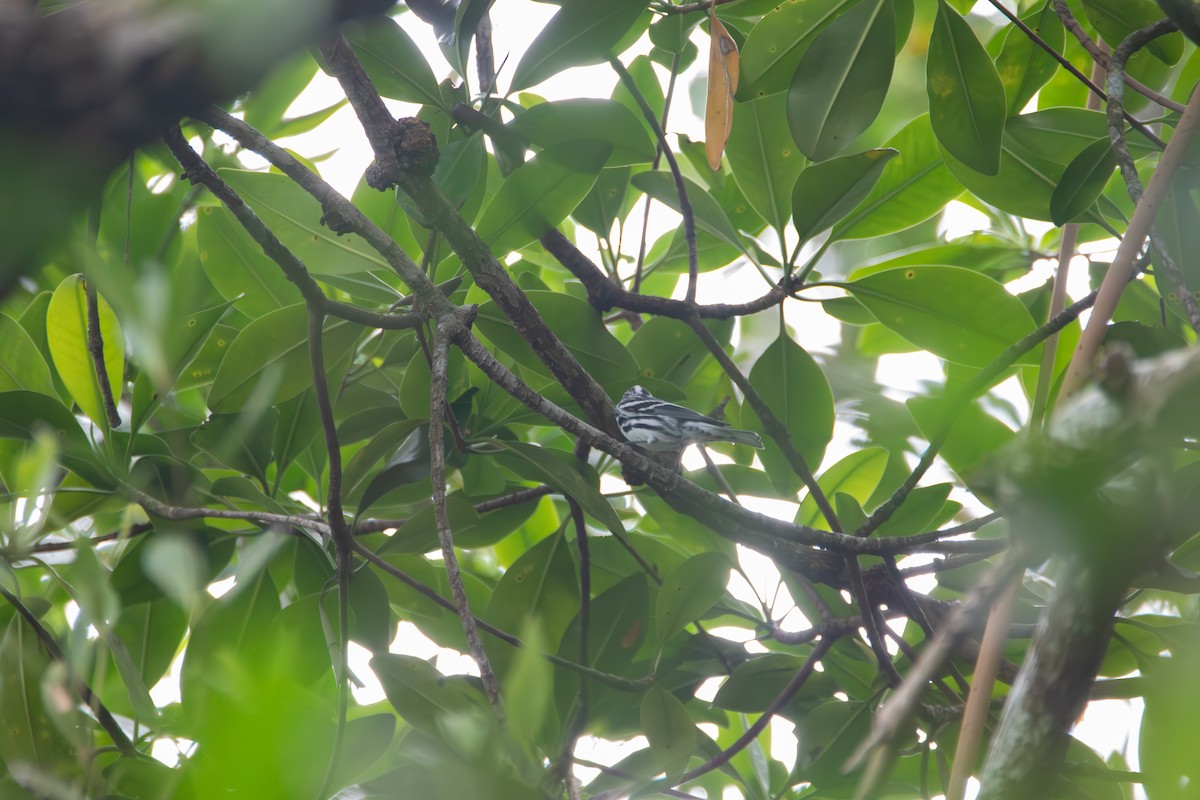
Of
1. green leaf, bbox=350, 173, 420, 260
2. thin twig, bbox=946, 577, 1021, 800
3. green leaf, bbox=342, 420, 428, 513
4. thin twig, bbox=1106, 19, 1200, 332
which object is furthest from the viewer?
green leaf, bbox=350, 173, 420, 260

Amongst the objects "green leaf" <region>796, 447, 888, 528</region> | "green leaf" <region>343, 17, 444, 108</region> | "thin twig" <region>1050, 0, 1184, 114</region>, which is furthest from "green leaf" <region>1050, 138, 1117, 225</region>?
"green leaf" <region>343, 17, 444, 108</region>

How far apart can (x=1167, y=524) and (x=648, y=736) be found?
4.17ft

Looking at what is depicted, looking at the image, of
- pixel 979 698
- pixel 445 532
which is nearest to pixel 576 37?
pixel 445 532

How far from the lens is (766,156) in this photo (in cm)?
207

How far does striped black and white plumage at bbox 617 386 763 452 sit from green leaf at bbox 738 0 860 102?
76 cm

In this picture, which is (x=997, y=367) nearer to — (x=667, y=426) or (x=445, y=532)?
(x=445, y=532)

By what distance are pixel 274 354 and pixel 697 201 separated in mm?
997

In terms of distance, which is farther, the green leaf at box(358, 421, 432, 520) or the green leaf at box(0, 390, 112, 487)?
the green leaf at box(358, 421, 432, 520)

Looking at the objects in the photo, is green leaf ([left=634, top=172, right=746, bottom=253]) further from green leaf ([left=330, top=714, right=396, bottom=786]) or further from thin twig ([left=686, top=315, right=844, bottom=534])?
green leaf ([left=330, top=714, right=396, bottom=786])

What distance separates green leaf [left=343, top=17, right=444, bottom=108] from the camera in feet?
5.98

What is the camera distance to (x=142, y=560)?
185 cm

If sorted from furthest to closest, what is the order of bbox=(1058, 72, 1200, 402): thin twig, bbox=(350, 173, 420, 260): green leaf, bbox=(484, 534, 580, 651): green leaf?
1. bbox=(350, 173, 420, 260): green leaf
2. bbox=(484, 534, 580, 651): green leaf
3. bbox=(1058, 72, 1200, 402): thin twig

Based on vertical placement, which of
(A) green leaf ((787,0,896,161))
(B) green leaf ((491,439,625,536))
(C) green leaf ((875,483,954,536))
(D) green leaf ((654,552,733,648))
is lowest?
(D) green leaf ((654,552,733,648))

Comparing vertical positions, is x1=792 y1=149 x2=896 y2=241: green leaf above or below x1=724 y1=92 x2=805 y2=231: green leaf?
below
